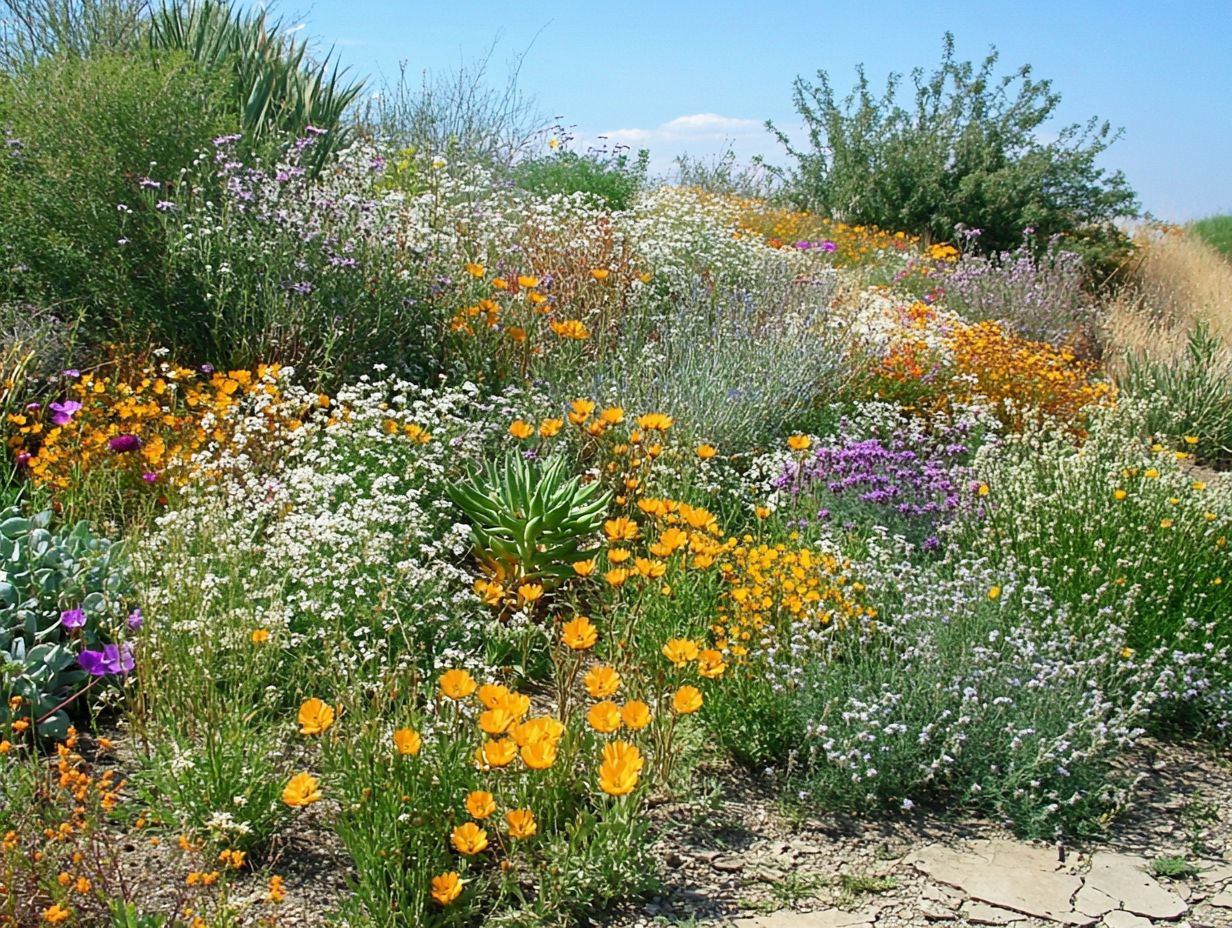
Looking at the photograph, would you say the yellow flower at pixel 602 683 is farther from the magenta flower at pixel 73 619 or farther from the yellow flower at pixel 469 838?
the magenta flower at pixel 73 619

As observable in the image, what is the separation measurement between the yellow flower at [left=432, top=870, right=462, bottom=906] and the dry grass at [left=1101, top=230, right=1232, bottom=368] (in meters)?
8.17

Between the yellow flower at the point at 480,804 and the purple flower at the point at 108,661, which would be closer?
the yellow flower at the point at 480,804

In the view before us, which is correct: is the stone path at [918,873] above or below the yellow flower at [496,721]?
below

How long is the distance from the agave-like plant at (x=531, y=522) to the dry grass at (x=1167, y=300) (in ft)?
Result: 21.6

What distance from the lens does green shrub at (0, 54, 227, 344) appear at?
18.7 feet

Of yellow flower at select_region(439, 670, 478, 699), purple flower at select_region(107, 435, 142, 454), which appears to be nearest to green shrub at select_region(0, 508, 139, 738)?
purple flower at select_region(107, 435, 142, 454)

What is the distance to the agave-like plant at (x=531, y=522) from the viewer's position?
4.31 m

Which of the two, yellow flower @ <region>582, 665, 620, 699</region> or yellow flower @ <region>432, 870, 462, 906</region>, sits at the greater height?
yellow flower @ <region>582, 665, 620, 699</region>

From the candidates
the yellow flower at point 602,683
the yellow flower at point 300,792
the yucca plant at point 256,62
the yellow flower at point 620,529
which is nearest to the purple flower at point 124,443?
the yellow flower at point 620,529

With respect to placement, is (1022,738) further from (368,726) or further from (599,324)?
(599,324)

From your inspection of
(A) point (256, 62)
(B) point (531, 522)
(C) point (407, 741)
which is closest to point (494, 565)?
(B) point (531, 522)

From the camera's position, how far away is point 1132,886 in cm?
318

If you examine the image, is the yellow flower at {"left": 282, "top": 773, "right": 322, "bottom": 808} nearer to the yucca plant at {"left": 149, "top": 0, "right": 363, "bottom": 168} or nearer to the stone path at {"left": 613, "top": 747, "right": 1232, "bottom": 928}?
the stone path at {"left": 613, "top": 747, "right": 1232, "bottom": 928}

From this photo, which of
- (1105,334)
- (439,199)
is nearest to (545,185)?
(439,199)
